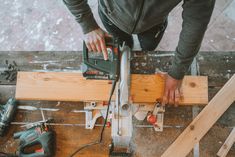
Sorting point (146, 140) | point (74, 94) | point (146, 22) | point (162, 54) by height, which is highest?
point (146, 22)

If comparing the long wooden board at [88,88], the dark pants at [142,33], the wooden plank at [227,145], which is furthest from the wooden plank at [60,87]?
the wooden plank at [227,145]

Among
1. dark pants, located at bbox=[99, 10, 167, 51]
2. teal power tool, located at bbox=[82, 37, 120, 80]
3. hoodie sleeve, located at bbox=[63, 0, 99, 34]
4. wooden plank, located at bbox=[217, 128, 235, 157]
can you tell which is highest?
hoodie sleeve, located at bbox=[63, 0, 99, 34]

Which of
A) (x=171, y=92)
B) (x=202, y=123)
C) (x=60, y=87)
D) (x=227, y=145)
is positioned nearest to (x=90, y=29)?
(x=60, y=87)

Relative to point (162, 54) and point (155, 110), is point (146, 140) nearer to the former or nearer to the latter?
point (155, 110)

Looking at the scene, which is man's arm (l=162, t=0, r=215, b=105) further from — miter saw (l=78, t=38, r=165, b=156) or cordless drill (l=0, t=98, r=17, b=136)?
cordless drill (l=0, t=98, r=17, b=136)

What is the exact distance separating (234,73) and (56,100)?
3.69ft

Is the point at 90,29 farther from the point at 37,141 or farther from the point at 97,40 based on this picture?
the point at 37,141

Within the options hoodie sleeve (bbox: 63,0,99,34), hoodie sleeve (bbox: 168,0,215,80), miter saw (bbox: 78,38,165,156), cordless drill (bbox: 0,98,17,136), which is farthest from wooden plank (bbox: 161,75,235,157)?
cordless drill (bbox: 0,98,17,136)

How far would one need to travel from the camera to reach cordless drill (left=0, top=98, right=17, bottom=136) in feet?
6.32

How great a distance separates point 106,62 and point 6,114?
0.70 m

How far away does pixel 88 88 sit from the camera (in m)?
1.93

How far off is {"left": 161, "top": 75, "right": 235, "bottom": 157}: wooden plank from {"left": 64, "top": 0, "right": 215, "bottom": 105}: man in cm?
18

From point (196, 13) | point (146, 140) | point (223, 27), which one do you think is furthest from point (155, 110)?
point (223, 27)

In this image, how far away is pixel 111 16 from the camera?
1659 mm
